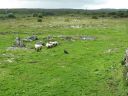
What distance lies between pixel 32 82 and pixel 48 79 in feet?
4.81

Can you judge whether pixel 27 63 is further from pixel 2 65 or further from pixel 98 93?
pixel 98 93

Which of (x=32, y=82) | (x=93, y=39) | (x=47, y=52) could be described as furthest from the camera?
(x=93, y=39)

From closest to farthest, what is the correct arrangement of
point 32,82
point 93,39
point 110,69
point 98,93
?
1. point 98,93
2. point 32,82
3. point 110,69
4. point 93,39

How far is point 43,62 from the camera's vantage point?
32125 millimetres

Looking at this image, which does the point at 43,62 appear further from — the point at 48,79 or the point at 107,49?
the point at 107,49

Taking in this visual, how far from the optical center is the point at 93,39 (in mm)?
49219

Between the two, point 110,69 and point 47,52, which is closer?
point 110,69

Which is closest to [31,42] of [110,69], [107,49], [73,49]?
[73,49]

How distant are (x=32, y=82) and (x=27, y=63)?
696 centimetres

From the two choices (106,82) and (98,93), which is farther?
(106,82)

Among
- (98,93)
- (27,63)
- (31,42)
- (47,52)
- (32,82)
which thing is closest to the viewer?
(98,93)

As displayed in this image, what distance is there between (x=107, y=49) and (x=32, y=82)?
1674cm

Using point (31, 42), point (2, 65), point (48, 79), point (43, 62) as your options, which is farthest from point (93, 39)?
point (48, 79)

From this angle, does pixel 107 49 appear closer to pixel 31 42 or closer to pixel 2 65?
pixel 31 42
